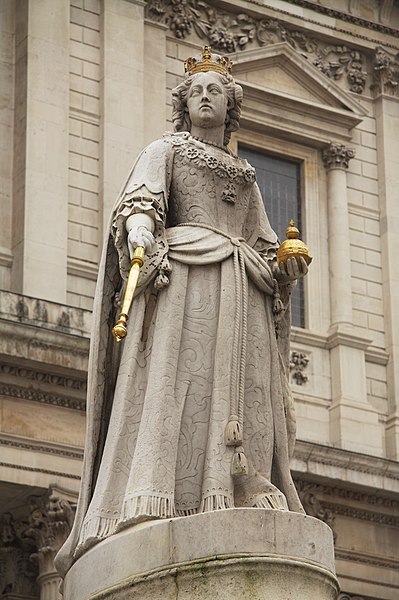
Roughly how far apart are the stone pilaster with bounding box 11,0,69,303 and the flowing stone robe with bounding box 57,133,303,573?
11992 mm

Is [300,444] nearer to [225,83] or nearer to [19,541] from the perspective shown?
[19,541]

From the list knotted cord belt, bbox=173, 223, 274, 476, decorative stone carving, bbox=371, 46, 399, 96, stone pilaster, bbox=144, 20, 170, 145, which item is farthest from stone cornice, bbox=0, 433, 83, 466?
knotted cord belt, bbox=173, 223, 274, 476

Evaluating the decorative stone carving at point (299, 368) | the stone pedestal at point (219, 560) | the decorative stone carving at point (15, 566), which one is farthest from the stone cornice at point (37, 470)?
the stone pedestal at point (219, 560)

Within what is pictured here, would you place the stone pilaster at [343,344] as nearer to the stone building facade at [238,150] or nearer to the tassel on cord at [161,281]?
the stone building facade at [238,150]

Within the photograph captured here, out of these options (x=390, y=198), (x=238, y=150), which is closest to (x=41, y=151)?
(x=238, y=150)

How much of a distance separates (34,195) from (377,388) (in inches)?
214

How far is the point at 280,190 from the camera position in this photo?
25391 millimetres

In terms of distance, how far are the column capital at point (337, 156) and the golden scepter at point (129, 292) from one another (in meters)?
16.9

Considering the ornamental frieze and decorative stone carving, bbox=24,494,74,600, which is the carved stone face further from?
the ornamental frieze

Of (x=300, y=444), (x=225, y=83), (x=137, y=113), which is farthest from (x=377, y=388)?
(x=225, y=83)

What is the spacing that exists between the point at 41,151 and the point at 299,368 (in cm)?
433

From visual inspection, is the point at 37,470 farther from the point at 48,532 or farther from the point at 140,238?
the point at 140,238

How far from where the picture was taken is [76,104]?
77.1 feet

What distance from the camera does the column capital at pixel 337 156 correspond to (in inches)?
1018
